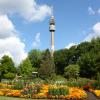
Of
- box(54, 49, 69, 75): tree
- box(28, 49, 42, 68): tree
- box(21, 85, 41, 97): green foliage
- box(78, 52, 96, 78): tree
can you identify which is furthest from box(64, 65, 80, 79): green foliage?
box(21, 85, 41, 97): green foliage

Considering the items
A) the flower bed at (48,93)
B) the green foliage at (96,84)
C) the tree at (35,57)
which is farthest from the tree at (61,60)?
the flower bed at (48,93)

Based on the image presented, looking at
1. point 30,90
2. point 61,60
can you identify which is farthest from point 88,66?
point 30,90

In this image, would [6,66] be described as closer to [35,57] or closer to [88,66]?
[88,66]

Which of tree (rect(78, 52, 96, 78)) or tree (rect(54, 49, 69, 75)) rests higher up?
tree (rect(54, 49, 69, 75))

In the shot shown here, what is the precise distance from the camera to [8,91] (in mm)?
35062

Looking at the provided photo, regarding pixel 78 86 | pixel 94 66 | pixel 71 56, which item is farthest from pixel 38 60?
pixel 78 86

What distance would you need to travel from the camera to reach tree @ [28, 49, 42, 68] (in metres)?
109

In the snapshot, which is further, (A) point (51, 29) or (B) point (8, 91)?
(A) point (51, 29)

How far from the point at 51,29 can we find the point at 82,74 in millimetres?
49970

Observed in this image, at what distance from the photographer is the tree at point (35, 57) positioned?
109m

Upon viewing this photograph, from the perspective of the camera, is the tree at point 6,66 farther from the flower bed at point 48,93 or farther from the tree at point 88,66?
the flower bed at point 48,93

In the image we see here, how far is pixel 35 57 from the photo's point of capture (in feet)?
368

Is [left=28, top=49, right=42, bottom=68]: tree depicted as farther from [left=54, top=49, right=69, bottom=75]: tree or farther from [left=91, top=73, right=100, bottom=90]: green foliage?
[left=91, top=73, right=100, bottom=90]: green foliage

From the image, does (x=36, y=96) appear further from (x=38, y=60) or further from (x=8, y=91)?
(x=38, y=60)
